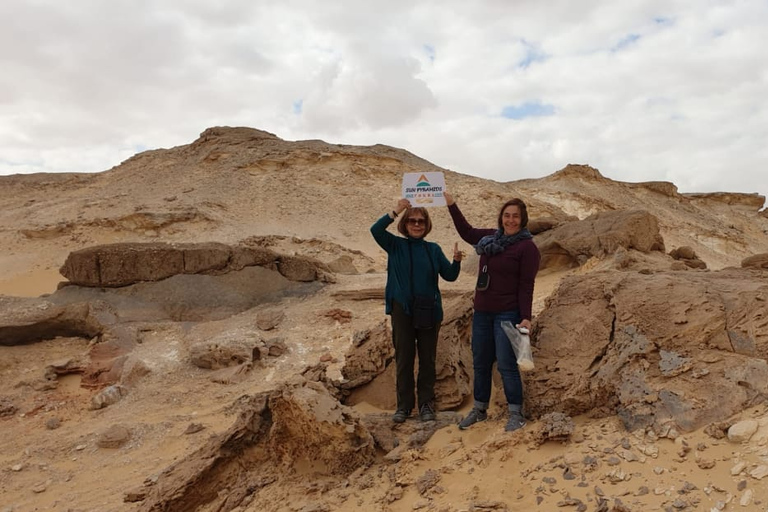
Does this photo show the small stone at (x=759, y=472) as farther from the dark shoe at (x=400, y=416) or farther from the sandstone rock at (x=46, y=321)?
the sandstone rock at (x=46, y=321)

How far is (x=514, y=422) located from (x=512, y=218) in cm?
114

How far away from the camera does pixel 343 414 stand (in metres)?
3.11

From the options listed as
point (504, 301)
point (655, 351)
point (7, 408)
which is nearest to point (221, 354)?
point (7, 408)

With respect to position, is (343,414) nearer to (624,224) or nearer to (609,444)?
(609,444)

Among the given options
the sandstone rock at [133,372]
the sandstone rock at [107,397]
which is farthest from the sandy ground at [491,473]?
the sandstone rock at [133,372]

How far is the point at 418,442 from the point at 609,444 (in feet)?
3.48

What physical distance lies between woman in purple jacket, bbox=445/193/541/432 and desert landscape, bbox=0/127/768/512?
0.17 meters

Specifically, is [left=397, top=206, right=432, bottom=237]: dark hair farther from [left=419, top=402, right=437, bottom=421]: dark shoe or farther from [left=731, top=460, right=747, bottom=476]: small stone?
[left=731, top=460, right=747, bottom=476]: small stone

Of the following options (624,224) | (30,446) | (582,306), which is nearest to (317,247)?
(624,224)

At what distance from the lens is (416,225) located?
11.2 ft

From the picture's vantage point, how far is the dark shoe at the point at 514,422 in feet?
9.30

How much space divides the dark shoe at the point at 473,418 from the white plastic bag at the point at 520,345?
0.46 metres

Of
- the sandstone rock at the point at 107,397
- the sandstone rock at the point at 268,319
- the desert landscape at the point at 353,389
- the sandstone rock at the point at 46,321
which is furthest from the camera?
the sandstone rock at the point at 268,319

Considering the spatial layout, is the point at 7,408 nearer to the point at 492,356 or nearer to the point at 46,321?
the point at 46,321
